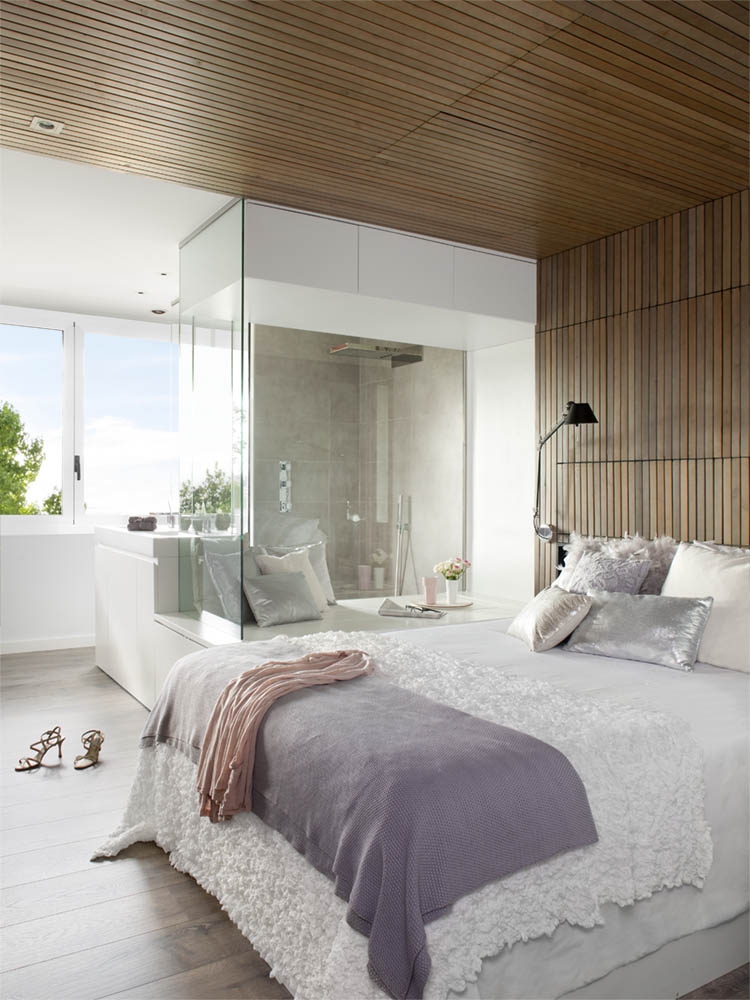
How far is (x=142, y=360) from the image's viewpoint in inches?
272

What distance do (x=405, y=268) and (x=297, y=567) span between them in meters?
1.84

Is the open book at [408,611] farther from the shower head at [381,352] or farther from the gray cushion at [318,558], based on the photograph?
the shower head at [381,352]

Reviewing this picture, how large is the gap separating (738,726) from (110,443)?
5630 mm

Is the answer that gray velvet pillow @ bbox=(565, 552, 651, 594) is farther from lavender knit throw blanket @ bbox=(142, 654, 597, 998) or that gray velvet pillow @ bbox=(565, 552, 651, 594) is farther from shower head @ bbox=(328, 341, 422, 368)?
shower head @ bbox=(328, 341, 422, 368)

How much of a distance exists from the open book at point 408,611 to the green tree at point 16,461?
10.8 feet

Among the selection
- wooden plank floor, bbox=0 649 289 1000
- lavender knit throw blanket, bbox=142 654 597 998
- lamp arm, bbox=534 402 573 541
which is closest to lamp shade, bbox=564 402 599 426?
lamp arm, bbox=534 402 573 541

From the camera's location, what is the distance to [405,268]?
14.6 ft

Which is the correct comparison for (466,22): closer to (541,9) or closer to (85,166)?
(541,9)

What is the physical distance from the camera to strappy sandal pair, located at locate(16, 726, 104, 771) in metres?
3.72

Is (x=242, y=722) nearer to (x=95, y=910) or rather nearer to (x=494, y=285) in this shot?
(x=95, y=910)

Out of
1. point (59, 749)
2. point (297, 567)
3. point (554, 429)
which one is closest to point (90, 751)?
point (59, 749)

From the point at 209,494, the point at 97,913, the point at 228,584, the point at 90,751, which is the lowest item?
the point at 97,913

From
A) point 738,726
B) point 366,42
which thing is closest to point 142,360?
point 366,42

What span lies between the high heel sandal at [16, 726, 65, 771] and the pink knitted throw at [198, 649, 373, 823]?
5.26 feet
